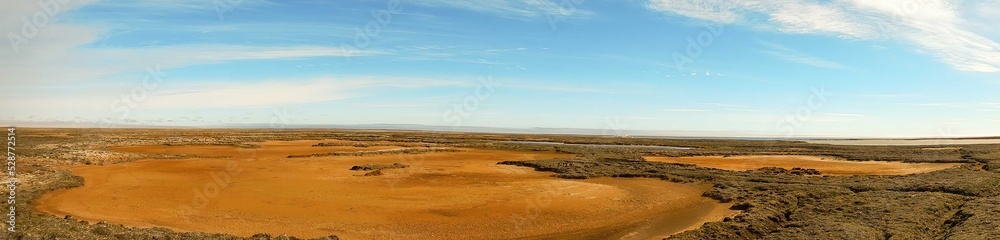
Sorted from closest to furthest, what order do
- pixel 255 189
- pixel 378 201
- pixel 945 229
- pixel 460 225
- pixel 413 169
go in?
1. pixel 945 229
2. pixel 460 225
3. pixel 378 201
4. pixel 255 189
5. pixel 413 169

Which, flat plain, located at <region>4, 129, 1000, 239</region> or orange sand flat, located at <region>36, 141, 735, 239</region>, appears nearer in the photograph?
flat plain, located at <region>4, 129, 1000, 239</region>

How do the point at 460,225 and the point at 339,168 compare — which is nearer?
the point at 460,225

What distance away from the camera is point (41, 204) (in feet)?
58.9

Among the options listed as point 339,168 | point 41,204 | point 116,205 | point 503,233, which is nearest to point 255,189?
point 116,205

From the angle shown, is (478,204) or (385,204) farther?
(478,204)

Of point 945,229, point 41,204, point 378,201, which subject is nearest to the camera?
point 945,229

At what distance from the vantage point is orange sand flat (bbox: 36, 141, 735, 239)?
16.0 meters

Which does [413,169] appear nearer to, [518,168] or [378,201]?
[518,168]

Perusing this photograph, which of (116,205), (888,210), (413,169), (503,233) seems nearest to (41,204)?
(116,205)

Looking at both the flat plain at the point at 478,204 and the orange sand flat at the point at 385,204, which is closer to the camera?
the flat plain at the point at 478,204

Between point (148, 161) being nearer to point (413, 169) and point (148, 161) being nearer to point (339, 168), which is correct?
point (339, 168)

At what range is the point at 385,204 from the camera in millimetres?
20203

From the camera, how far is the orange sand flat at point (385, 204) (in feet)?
52.3

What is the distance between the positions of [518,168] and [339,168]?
12411mm
